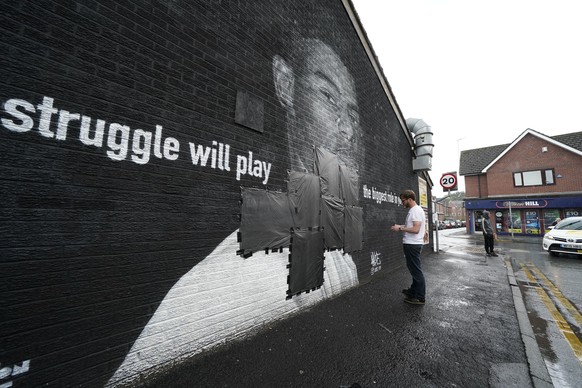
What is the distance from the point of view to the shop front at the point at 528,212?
63.5ft

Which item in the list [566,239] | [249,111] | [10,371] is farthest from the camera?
[566,239]

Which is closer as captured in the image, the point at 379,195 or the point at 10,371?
the point at 10,371

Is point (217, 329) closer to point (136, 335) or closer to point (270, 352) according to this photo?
point (270, 352)

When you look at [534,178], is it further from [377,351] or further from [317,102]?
[377,351]

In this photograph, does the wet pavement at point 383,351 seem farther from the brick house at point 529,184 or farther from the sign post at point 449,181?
the brick house at point 529,184

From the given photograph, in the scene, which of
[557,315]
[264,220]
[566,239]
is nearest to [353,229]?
[264,220]

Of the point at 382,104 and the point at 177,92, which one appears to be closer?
the point at 177,92

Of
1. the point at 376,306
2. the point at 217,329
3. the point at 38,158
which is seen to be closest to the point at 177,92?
the point at 38,158

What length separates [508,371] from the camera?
2.29 m

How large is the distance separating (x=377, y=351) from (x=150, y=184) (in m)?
2.88

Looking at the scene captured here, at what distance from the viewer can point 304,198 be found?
379cm

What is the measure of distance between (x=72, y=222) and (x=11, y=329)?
28.0 inches

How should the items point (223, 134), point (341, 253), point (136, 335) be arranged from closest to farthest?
point (136, 335)
point (223, 134)
point (341, 253)

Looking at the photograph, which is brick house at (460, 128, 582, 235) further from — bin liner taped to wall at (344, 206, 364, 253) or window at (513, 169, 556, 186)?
bin liner taped to wall at (344, 206, 364, 253)
